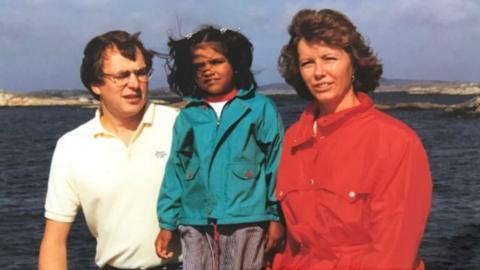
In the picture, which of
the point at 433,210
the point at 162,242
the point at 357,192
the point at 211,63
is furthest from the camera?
the point at 433,210

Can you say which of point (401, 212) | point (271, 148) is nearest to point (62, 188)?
point (271, 148)

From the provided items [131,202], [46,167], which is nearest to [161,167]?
[131,202]

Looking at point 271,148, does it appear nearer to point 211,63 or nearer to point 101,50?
point 211,63

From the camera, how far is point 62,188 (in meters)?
4.27

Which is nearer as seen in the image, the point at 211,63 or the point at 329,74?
the point at 329,74

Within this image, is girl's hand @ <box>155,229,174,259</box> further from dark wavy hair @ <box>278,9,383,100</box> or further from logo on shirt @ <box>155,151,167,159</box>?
dark wavy hair @ <box>278,9,383,100</box>

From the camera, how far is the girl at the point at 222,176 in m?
4.18

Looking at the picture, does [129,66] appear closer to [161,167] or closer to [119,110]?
[119,110]

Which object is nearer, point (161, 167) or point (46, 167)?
point (161, 167)

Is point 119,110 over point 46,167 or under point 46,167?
over

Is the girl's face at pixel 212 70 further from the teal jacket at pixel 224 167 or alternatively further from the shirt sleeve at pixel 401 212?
the shirt sleeve at pixel 401 212

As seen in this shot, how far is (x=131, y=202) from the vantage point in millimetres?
4273

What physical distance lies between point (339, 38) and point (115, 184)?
152cm

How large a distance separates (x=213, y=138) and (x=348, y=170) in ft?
3.33
